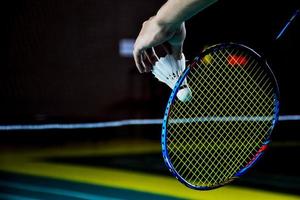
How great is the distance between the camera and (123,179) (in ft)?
17.6

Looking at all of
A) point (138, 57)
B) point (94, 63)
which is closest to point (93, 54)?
point (94, 63)

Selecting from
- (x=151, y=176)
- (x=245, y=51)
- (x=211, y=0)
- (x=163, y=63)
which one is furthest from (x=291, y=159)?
(x=211, y=0)

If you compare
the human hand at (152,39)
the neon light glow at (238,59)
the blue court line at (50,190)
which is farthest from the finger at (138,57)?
the blue court line at (50,190)

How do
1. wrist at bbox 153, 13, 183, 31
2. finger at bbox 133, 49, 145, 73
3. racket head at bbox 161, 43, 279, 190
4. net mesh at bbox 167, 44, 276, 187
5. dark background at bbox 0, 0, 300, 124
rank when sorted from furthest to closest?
dark background at bbox 0, 0, 300, 124 < net mesh at bbox 167, 44, 276, 187 < racket head at bbox 161, 43, 279, 190 < finger at bbox 133, 49, 145, 73 < wrist at bbox 153, 13, 183, 31

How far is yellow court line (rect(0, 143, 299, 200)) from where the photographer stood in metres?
4.60

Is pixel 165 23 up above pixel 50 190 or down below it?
above

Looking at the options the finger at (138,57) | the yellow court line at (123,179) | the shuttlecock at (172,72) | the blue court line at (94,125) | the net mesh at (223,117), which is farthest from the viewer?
the blue court line at (94,125)

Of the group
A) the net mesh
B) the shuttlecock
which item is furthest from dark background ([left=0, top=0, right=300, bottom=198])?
the shuttlecock

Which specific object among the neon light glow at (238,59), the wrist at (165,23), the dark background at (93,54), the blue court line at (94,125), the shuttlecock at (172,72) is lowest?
the blue court line at (94,125)

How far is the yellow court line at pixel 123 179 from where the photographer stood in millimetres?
4598

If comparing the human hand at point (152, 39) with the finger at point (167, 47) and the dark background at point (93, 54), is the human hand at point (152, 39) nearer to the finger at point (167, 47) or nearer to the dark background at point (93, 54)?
the finger at point (167, 47)

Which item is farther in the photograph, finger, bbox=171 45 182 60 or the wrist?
finger, bbox=171 45 182 60

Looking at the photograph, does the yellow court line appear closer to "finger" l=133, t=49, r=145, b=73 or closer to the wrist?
"finger" l=133, t=49, r=145, b=73

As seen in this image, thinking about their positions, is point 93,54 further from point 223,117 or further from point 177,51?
point 177,51
